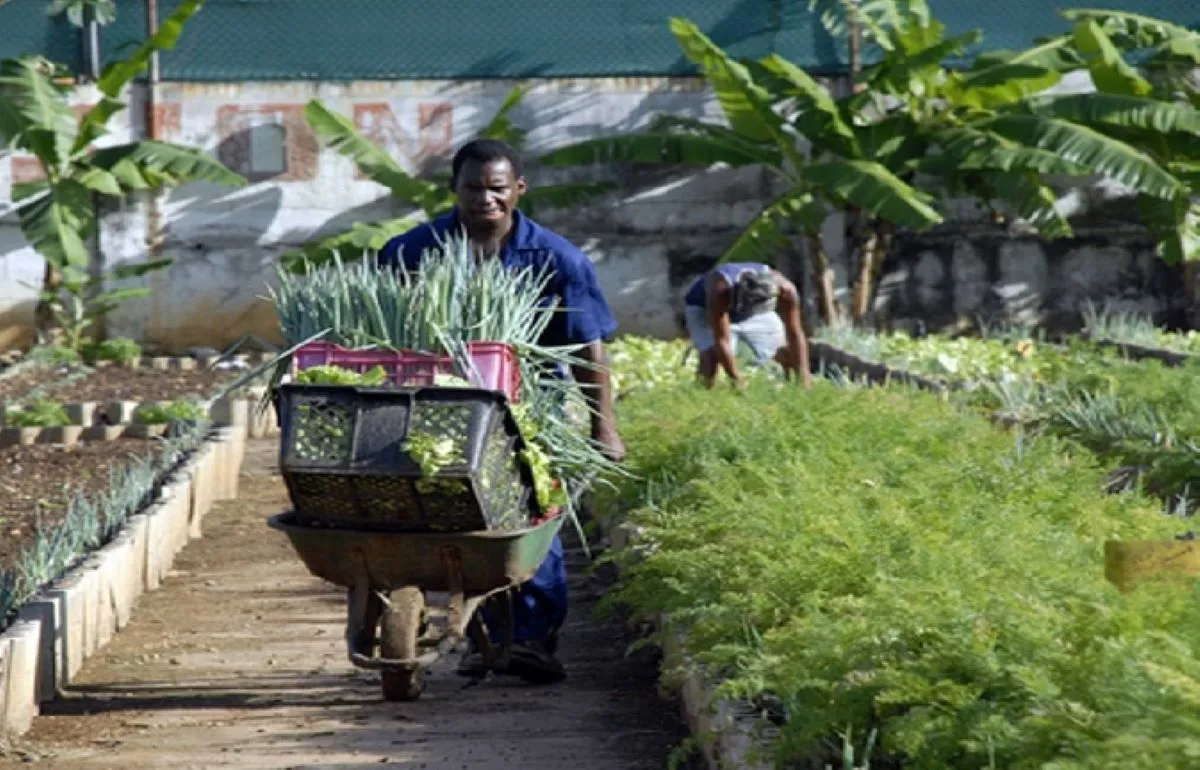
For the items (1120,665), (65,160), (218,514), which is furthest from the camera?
(65,160)

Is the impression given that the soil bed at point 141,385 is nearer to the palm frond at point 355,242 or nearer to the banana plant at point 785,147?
the palm frond at point 355,242

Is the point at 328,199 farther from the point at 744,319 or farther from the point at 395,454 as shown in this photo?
the point at 395,454

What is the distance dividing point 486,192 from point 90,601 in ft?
7.13

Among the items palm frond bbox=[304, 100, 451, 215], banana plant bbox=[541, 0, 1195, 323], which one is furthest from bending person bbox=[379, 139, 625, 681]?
palm frond bbox=[304, 100, 451, 215]

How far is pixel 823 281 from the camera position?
81.9 feet

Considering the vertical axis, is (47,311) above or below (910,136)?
below

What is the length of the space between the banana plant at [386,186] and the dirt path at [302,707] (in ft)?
41.3

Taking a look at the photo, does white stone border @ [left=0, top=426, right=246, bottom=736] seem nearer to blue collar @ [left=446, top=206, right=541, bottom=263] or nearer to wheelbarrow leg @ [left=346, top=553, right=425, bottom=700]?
wheelbarrow leg @ [left=346, top=553, right=425, bottom=700]

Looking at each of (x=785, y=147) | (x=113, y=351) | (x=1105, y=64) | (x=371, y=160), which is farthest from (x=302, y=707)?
(x=1105, y=64)

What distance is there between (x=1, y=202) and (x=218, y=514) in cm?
1201

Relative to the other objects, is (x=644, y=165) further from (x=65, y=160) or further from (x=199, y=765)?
(x=199, y=765)

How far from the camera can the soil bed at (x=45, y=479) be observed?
12.0 metres

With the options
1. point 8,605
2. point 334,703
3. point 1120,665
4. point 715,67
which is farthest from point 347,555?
point 715,67

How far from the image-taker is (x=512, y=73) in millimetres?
25547
